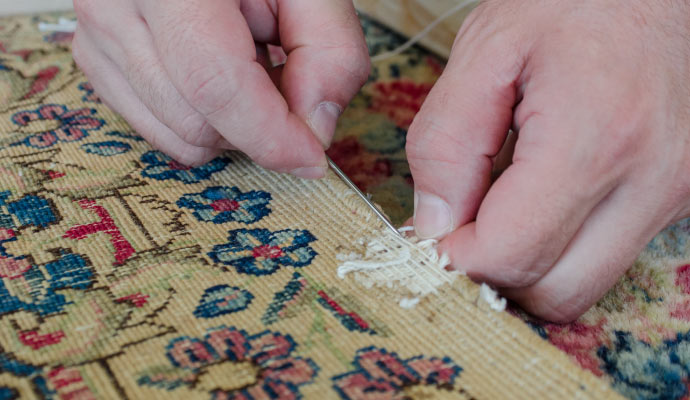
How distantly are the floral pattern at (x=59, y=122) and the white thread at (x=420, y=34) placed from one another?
0.55 m

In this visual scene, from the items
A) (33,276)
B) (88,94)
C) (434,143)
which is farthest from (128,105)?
(434,143)

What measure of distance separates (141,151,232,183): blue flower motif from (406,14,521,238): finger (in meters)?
0.28

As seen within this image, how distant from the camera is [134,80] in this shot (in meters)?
0.73

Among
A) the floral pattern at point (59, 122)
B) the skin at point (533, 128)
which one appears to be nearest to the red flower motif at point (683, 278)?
the skin at point (533, 128)

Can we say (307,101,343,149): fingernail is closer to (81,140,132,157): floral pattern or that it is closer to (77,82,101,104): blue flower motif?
(81,140,132,157): floral pattern

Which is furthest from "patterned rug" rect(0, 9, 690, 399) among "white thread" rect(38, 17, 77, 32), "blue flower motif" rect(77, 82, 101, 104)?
"white thread" rect(38, 17, 77, 32)

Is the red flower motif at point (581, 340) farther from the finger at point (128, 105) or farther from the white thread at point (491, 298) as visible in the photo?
the finger at point (128, 105)

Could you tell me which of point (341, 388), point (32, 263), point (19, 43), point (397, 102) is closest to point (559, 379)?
point (341, 388)

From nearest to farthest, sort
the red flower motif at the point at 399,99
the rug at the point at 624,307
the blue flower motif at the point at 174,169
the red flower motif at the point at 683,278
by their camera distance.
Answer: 1. the rug at the point at 624,307
2. the red flower motif at the point at 683,278
3. the blue flower motif at the point at 174,169
4. the red flower motif at the point at 399,99

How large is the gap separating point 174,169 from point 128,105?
0.34ft

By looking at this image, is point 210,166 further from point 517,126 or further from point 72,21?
point 72,21

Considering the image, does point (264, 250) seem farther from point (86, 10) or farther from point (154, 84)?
point (86, 10)

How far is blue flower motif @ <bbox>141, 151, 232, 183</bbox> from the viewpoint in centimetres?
75

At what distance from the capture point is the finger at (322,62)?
27.0 inches
